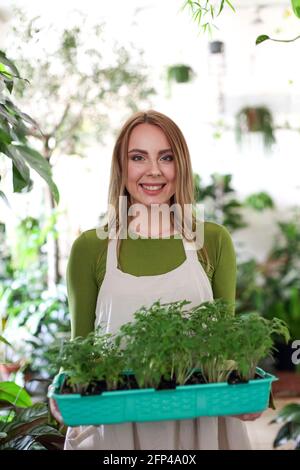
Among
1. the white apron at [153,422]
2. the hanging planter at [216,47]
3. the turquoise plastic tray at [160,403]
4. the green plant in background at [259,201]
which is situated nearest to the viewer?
the turquoise plastic tray at [160,403]

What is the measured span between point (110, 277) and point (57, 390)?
1.36 ft

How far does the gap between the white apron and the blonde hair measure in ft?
0.22

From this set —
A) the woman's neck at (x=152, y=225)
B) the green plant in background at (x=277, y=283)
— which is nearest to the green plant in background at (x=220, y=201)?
the green plant in background at (x=277, y=283)

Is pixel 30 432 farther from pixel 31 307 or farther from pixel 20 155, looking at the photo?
pixel 31 307

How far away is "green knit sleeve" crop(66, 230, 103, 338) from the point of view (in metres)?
1.62

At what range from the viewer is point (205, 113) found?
601cm

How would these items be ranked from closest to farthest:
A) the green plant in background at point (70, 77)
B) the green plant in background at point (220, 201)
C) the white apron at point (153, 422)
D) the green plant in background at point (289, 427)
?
the white apron at point (153, 422), the green plant in background at point (289, 427), the green plant in background at point (70, 77), the green plant in background at point (220, 201)

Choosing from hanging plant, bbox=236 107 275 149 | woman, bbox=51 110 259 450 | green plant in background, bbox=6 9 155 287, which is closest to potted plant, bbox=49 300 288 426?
woman, bbox=51 110 259 450

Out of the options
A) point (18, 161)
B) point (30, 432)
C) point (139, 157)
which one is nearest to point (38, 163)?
point (18, 161)

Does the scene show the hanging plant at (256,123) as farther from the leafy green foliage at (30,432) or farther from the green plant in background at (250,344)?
the green plant in background at (250,344)

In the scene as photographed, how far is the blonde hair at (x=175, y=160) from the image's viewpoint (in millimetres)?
1602

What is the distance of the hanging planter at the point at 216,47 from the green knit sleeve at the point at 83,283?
13.5 feet

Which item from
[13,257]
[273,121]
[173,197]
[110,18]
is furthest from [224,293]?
[273,121]

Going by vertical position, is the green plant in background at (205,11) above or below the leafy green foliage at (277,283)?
above
